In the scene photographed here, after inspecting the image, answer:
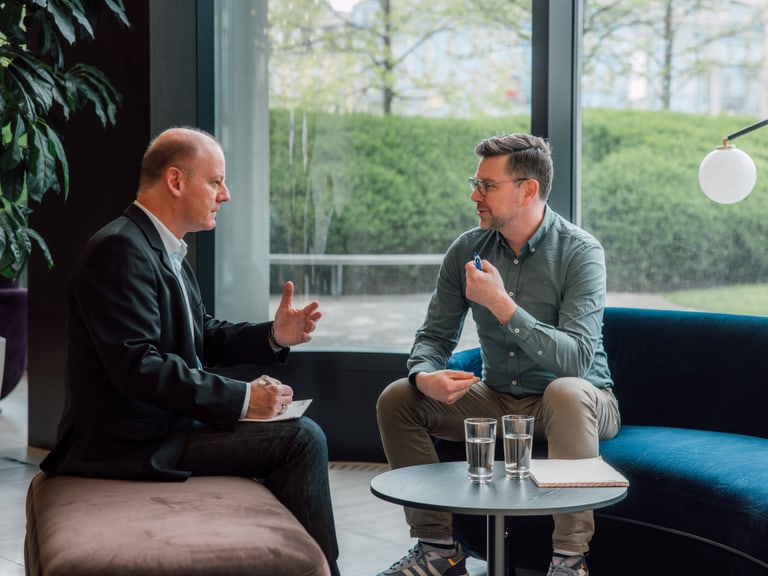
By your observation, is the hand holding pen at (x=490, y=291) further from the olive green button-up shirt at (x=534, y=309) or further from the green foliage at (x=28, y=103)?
the green foliage at (x=28, y=103)

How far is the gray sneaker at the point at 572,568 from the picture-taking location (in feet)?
8.15

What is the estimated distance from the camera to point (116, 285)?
2195 mm

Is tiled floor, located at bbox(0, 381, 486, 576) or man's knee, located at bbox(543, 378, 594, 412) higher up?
man's knee, located at bbox(543, 378, 594, 412)

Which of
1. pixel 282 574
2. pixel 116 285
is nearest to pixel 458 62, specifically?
pixel 116 285

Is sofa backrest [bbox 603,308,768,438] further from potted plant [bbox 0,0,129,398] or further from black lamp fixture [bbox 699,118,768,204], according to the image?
potted plant [bbox 0,0,129,398]

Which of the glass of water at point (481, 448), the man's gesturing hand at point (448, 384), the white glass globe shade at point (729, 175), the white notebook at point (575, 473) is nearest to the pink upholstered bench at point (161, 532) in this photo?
the glass of water at point (481, 448)

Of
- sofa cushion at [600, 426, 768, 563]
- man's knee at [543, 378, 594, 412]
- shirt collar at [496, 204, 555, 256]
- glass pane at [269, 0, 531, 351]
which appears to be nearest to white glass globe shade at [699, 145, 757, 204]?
shirt collar at [496, 204, 555, 256]

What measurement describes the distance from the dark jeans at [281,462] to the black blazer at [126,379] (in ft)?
0.18

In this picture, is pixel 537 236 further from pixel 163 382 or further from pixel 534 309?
pixel 163 382

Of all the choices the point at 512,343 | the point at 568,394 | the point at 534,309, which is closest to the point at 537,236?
the point at 534,309

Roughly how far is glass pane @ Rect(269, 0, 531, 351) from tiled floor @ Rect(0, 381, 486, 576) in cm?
65

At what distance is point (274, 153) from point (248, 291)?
0.62 meters

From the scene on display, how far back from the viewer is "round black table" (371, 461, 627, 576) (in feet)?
6.51

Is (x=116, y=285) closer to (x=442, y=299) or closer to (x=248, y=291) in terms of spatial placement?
(x=442, y=299)
